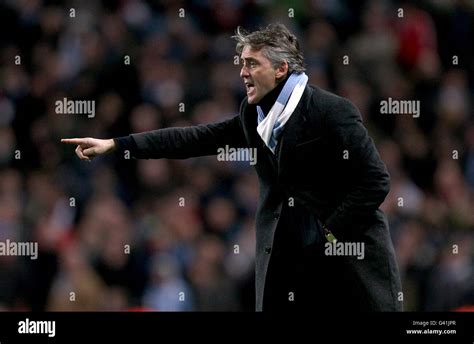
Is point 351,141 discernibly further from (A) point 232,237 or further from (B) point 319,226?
(A) point 232,237

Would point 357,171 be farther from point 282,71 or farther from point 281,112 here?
point 282,71

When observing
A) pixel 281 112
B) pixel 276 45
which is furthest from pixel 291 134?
pixel 276 45

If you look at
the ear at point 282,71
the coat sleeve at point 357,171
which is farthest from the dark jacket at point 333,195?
the ear at point 282,71

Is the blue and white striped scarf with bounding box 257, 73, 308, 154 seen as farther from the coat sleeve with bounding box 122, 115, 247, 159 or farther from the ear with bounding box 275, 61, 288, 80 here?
the coat sleeve with bounding box 122, 115, 247, 159

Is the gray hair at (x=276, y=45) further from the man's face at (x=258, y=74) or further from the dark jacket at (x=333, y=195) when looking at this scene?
the dark jacket at (x=333, y=195)

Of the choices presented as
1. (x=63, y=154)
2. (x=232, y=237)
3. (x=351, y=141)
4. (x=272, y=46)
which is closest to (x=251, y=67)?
(x=272, y=46)

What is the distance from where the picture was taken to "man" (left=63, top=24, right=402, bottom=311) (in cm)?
620

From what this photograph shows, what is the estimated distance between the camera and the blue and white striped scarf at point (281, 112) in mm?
6242

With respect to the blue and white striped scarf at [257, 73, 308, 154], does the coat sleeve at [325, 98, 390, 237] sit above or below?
below

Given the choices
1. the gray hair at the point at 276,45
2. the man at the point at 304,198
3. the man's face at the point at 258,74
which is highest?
the gray hair at the point at 276,45

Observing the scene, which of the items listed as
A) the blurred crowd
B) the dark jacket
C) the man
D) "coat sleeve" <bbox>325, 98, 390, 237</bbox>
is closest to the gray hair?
the man

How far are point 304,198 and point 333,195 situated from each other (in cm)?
13

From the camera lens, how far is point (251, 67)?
630 centimetres

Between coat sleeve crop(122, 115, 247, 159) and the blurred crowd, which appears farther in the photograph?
the blurred crowd
